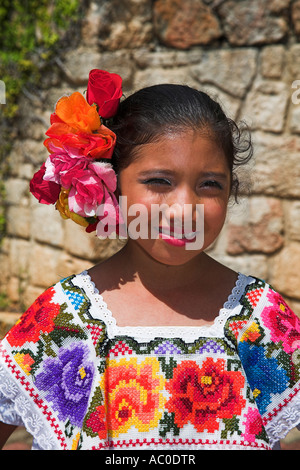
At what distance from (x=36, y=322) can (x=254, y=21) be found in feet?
7.77

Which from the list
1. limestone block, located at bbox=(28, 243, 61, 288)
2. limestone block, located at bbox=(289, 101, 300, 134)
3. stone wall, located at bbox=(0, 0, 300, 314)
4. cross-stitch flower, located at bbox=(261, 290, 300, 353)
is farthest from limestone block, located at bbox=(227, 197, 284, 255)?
cross-stitch flower, located at bbox=(261, 290, 300, 353)

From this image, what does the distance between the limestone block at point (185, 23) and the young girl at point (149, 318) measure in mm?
1829

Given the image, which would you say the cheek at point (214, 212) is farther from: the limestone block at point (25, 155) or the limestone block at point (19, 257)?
the limestone block at point (19, 257)

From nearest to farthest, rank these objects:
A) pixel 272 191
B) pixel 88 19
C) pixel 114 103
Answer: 1. pixel 114 103
2. pixel 272 191
3. pixel 88 19

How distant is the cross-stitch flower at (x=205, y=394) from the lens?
4.98 feet

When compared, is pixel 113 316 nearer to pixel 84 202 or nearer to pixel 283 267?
pixel 84 202

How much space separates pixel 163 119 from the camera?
5.12 feet

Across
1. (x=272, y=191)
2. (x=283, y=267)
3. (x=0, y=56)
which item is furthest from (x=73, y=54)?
(x=283, y=267)

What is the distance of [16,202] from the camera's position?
4.20m

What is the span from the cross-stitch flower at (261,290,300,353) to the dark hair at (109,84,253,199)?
0.44m

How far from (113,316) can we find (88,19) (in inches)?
100

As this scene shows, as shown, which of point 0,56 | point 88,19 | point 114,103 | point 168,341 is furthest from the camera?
point 0,56

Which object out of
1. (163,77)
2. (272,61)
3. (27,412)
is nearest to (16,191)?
(163,77)

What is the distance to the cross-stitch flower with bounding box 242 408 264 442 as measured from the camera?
4.98 feet
